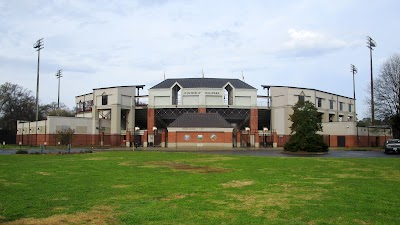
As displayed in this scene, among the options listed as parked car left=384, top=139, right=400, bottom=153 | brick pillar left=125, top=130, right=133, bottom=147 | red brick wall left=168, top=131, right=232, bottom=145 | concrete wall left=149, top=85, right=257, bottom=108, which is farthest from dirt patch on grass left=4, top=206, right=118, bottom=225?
concrete wall left=149, top=85, right=257, bottom=108

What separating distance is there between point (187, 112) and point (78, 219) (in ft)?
220

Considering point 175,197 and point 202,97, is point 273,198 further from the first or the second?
point 202,97

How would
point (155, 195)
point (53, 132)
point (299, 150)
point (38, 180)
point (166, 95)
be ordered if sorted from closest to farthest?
1. point (155, 195)
2. point (38, 180)
3. point (299, 150)
4. point (53, 132)
5. point (166, 95)

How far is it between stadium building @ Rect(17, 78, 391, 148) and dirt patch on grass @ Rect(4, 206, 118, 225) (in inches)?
2395

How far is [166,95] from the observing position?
3098 inches

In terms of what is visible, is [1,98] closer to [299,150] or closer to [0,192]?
[299,150]

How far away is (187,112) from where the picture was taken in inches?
2955

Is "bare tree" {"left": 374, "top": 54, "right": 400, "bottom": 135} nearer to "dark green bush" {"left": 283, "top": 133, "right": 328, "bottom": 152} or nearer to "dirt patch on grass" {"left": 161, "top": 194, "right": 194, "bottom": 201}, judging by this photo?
"dark green bush" {"left": 283, "top": 133, "right": 328, "bottom": 152}

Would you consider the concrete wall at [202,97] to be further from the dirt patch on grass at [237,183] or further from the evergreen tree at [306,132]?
the dirt patch on grass at [237,183]

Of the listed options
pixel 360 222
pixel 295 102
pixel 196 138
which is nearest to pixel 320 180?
pixel 360 222

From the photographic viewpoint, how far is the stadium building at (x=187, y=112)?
72.4 m

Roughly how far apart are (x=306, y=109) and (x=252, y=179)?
A: 31.1 metres

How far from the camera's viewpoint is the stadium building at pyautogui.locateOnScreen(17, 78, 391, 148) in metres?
72.4

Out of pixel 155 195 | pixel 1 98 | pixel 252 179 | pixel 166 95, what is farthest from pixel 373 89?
pixel 1 98
